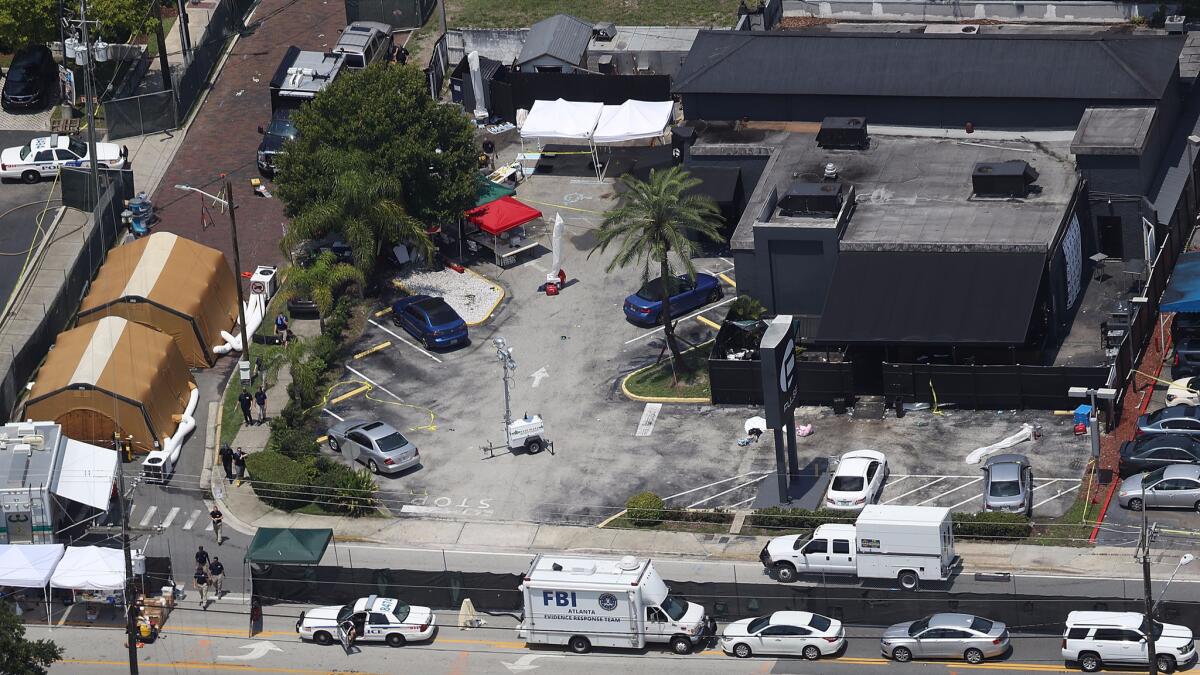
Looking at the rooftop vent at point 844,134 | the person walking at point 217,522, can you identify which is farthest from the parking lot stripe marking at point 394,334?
the rooftop vent at point 844,134

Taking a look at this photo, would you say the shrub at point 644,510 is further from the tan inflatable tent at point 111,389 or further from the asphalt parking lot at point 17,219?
the asphalt parking lot at point 17,219

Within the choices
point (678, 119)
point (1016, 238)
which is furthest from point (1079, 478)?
point (678, 119)

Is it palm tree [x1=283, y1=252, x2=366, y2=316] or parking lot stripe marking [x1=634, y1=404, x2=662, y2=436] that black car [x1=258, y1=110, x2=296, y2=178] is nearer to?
palm tree [x1=283, y1=252, x2=366, y2=316]

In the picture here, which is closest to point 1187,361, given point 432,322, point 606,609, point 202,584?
point 606,609

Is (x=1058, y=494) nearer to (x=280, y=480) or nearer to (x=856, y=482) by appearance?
(x=856, y=482)

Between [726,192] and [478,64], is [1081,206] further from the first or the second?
[478,64]
